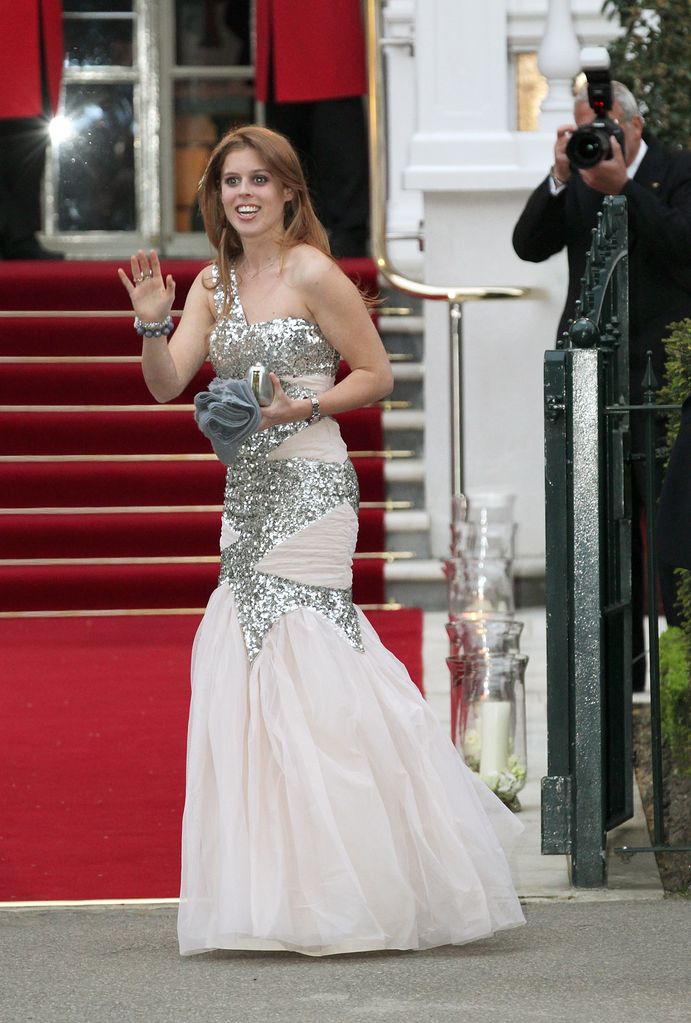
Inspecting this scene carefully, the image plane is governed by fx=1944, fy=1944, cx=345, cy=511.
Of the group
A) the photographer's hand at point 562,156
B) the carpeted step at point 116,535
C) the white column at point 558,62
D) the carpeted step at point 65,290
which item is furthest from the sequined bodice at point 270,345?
the carpeted step at point 65,290

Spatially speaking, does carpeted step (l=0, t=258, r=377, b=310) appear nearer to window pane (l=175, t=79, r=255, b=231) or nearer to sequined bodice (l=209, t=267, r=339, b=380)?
window pane (l=175, t=79, r=255, b=231)

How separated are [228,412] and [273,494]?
293mm

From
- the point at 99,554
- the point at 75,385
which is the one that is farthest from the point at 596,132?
the point at 75,385

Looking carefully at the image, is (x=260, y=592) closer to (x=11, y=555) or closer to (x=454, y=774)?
(x=454, y=774)

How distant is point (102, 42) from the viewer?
42.2 feet

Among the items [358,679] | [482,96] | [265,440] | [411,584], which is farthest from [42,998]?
[482,96]

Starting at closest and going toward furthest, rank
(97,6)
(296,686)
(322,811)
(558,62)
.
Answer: (322,811) < (296,686) < (558,62) < (97,6)

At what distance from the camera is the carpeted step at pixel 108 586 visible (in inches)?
334

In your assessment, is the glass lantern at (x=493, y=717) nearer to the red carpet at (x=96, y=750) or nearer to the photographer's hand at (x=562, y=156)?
the red carpet at (x=96, y=750)

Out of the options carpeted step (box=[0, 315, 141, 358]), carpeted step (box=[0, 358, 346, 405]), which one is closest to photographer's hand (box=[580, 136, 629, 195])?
carpeted step (box=[0, 358, 346, 405])

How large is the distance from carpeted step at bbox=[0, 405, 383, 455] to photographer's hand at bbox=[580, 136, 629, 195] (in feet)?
10.8

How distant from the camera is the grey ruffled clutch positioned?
3883mm

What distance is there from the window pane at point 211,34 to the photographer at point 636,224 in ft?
22.9

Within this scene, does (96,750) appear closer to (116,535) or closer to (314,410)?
(314,410)
